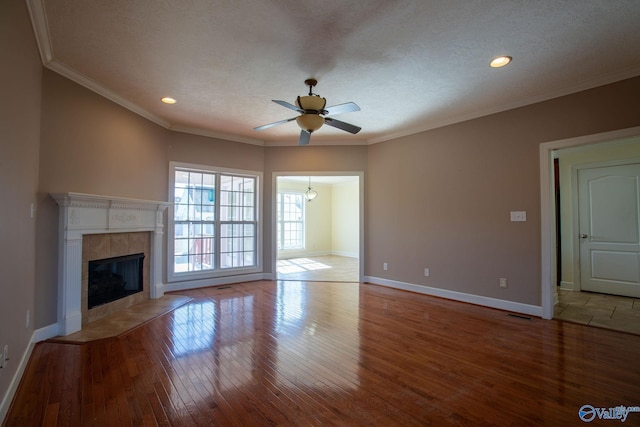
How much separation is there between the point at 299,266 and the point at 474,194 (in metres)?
4.84

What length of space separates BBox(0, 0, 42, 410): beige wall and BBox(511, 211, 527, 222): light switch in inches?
201

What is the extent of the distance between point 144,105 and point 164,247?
2.22m

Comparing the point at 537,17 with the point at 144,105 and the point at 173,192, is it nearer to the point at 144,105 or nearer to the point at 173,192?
the point at 144,105

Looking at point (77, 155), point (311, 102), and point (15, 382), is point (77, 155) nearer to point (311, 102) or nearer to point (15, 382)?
point (15, 382)

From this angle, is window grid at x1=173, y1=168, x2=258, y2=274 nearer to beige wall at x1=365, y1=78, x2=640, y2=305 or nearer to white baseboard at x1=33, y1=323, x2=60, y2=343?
white baseboard at x1=33, y1=323, x2=60, y2=343

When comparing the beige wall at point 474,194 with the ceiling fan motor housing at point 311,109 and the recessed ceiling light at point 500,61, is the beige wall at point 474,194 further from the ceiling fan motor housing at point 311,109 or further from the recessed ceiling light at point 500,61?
the ceiling fan motor housing at point 311,109

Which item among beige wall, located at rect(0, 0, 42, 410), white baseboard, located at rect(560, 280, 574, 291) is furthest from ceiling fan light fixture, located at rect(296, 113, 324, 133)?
white baseboard, located at rect(560, 280, 574, 291)

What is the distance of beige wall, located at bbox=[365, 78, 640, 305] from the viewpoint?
11.9 ft

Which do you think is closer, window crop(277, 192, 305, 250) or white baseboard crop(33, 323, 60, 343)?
white baseboard crop(33, 323, 60, 343)

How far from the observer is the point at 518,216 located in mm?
4023

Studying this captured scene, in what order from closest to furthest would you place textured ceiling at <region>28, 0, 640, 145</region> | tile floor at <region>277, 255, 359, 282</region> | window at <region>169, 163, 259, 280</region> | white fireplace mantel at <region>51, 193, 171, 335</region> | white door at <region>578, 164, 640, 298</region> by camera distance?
textured ceiling at <region>28, 0, 640, 145</region>, white fireplace mantel at <region>51, 193, 171, 335</region>, white door at <region>578, 164, 640, 298</region>, window at <region>169, 163, 259, 280</region>, tile floor at <region>277, 255, 359, 282</region>

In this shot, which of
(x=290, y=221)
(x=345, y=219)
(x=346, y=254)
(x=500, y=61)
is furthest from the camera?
(x=345, y=219)

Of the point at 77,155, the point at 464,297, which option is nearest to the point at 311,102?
the point at 77,155

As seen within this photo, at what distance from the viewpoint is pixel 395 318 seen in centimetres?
381
